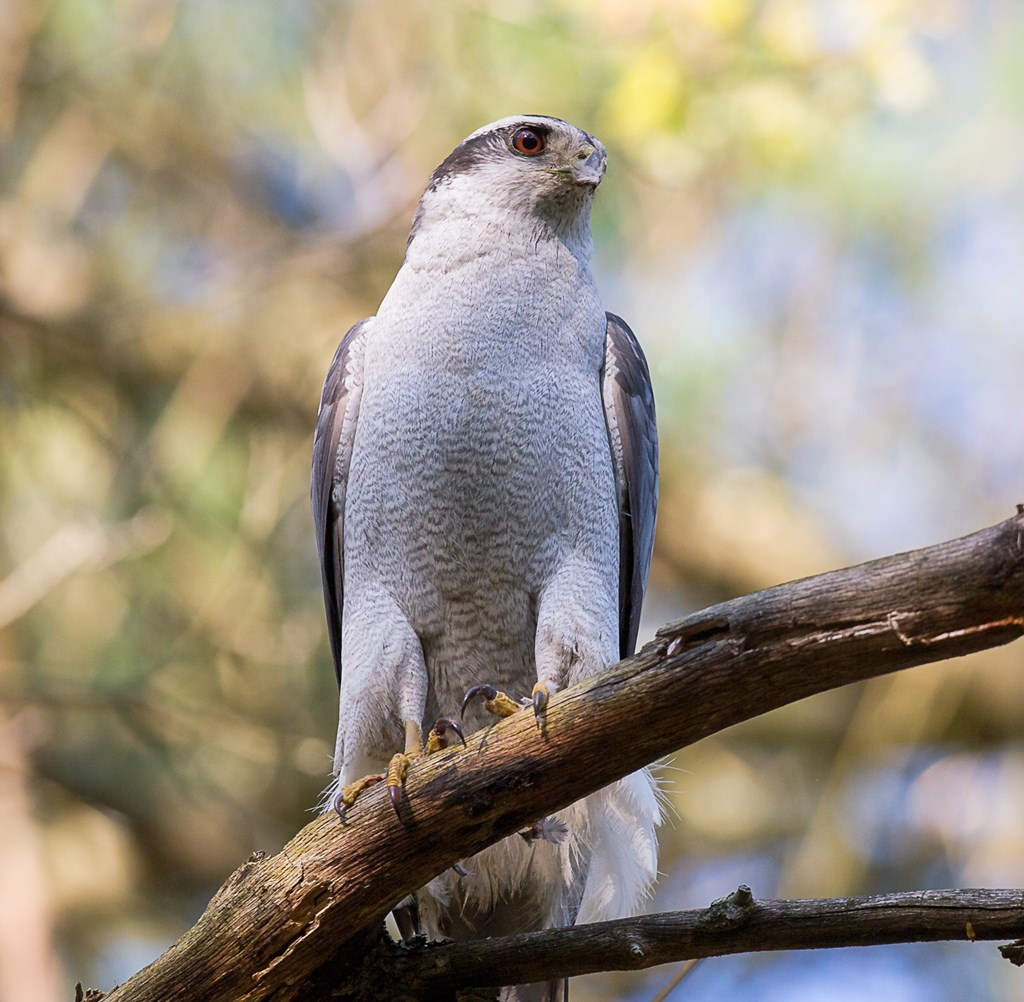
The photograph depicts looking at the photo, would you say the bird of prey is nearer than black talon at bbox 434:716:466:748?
No

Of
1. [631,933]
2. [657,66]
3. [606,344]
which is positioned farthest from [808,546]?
[631,933]

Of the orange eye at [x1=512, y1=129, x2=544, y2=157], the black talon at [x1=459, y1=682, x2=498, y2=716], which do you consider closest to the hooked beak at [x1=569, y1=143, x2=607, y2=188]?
the orange eye at [x1=512, y1=129, x2=544, y2=157]

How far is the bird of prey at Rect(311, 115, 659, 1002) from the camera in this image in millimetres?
3635

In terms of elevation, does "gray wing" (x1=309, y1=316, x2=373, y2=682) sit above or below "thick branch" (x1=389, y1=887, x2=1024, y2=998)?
above

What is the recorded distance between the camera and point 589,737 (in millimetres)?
2482

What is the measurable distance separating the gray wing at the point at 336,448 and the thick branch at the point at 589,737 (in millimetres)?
1483

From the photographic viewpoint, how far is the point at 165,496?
6742mm

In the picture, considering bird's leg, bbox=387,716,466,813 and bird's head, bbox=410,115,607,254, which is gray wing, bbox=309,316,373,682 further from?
bird's leg, bbox=387,716,466,813

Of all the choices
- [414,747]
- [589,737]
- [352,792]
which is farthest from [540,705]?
[414,747]

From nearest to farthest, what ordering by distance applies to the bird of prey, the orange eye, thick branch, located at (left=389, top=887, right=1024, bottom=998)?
thick branch, located at (left=389, top=887, right=1024, bottom=998) → the bird of prey → the orange eye

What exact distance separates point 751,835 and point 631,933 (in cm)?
430

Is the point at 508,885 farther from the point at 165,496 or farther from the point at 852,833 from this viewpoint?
the point at 165,496

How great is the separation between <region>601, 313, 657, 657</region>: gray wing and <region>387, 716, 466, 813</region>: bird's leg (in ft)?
3.30

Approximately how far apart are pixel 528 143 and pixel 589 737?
2.40 m
